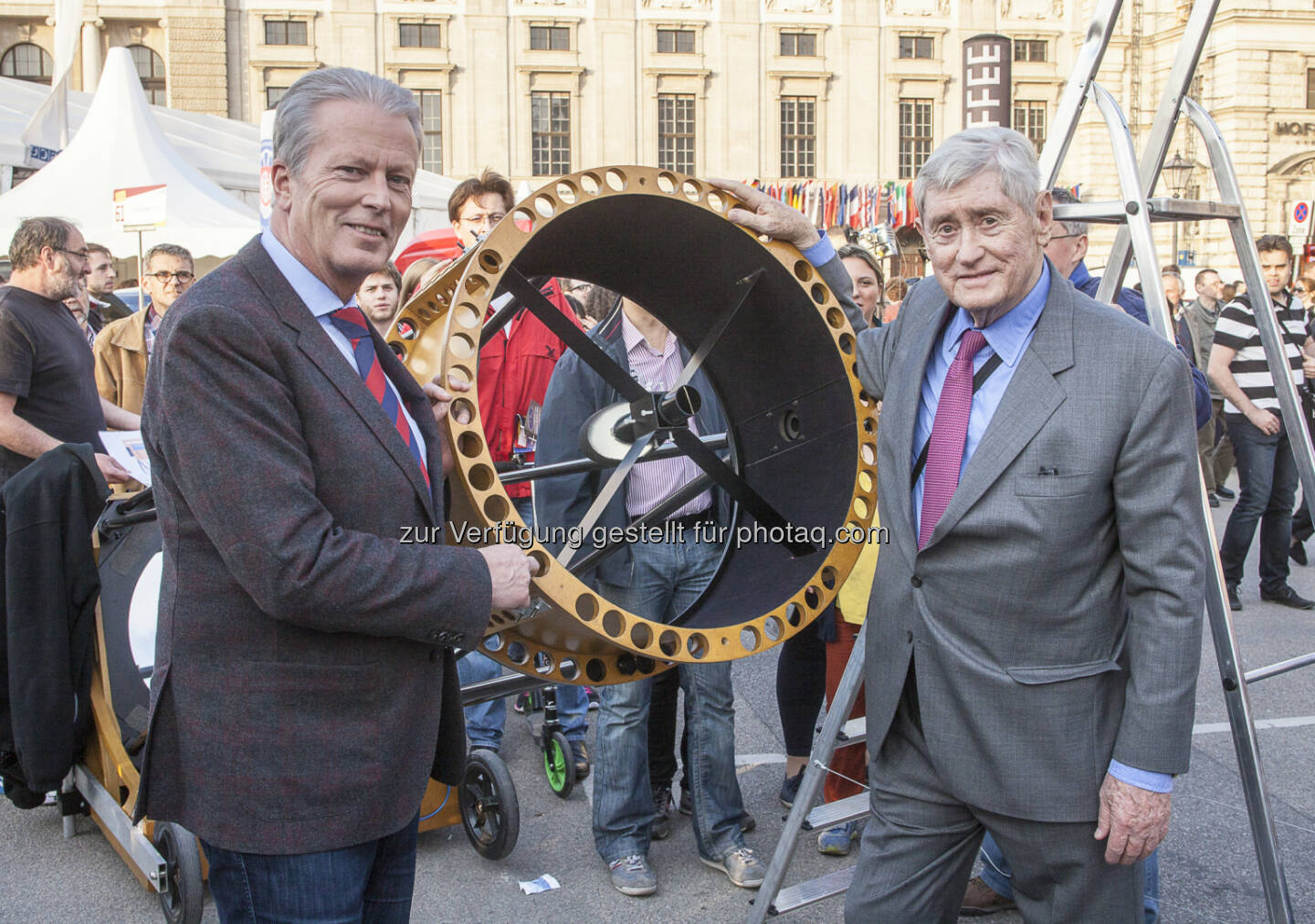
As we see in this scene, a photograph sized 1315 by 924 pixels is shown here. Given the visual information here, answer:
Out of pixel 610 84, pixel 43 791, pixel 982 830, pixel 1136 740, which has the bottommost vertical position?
pixel 43 791

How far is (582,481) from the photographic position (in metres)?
3.39

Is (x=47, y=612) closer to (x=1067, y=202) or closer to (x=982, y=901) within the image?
(x=982, y=901)

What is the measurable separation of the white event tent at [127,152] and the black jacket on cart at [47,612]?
5.38 m

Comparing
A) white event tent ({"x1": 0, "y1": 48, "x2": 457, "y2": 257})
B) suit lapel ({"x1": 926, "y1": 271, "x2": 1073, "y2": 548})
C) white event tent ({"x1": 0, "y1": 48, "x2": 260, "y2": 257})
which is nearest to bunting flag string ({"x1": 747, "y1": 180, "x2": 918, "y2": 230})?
white event tent ({"x1": 0, "y1": 48, "x2": 457, "y2": 257})

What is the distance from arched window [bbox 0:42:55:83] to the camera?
36531 millimetres

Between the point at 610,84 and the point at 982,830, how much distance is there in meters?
36.8

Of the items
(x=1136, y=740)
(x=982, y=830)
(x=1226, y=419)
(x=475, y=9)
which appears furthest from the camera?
(x=475, y=9)

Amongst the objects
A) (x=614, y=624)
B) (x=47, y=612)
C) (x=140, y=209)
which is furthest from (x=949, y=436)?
(x=140, y=209)

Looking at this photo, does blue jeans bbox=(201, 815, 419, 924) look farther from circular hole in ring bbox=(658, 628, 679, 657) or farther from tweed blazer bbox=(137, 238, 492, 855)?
circular hole in ring bbox=(658, 628, 679, 657)

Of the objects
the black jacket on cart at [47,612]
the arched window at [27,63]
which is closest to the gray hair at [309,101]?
the black jacket on cart at [47,612]

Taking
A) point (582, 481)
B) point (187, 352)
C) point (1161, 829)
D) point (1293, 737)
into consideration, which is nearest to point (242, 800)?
point (187, 352)

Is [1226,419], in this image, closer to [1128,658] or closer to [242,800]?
[1128,658]

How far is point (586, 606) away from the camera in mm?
1866

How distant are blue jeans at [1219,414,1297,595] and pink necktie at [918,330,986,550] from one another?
16.0 feet
